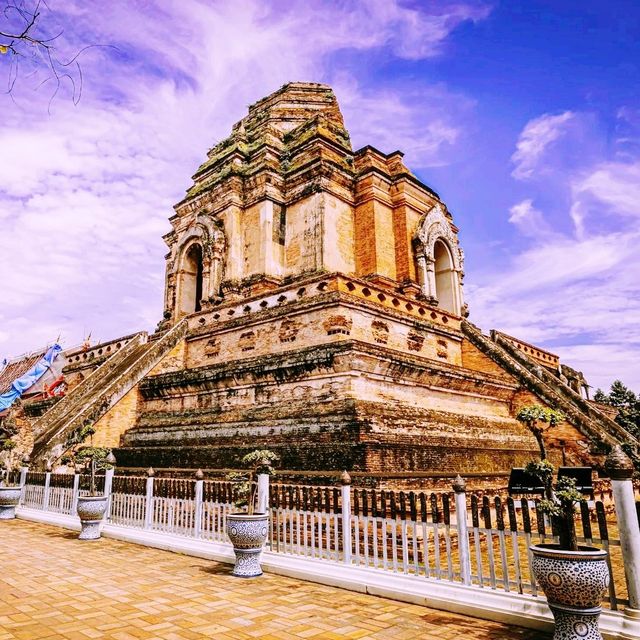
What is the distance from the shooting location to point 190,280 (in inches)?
878

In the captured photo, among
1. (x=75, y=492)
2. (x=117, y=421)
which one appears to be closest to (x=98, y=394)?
(x=117, y=421)

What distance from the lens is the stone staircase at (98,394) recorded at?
14.3m

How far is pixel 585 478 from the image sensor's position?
32.9 ft

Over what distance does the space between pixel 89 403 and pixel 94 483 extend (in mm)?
4716

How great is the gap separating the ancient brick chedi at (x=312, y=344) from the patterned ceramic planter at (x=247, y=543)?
2.53 metres

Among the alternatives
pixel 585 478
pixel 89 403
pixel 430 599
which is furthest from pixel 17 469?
pixel 585 478

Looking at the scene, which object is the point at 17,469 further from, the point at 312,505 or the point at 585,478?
the point at 585,478

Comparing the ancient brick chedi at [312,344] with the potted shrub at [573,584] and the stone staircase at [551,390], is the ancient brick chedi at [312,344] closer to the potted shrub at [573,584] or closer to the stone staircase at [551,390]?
the stone staircase at [551,390]

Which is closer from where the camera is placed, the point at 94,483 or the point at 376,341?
the point at 94,483

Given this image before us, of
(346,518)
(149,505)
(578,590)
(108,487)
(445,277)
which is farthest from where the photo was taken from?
(445,277)

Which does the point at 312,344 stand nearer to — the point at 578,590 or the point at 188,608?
the point at 188,608

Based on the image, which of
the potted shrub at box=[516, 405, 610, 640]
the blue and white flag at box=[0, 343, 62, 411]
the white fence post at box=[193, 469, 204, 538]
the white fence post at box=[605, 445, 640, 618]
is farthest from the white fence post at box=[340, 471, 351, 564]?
the blue and white flag at box=[0, 343, 62, 411]

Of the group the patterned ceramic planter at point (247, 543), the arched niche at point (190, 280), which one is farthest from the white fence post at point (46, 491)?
the arched niche at point (190, 280)

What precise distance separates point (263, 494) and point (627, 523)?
4.81 m
